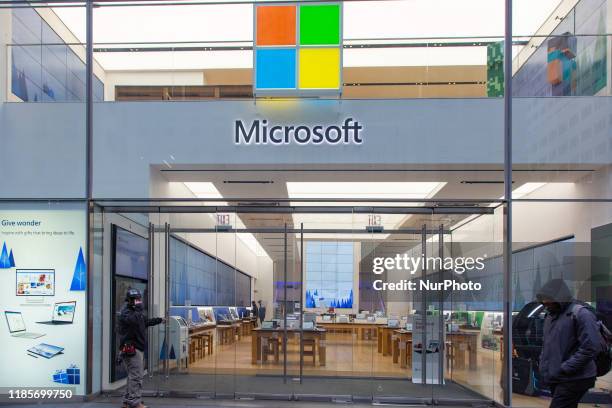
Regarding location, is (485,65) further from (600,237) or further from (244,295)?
(244,295)

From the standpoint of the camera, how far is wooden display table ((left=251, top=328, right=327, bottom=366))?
9.88 metres

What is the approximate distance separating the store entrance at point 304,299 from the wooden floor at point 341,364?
2 cm

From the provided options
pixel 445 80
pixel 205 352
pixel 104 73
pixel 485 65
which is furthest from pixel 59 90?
pixel 485 65

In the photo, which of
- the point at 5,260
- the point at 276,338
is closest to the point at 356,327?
the point at 276,338

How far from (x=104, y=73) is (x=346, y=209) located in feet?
13.7

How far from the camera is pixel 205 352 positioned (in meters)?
10.0

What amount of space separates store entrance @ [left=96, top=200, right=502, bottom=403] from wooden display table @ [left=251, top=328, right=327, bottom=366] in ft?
0.05

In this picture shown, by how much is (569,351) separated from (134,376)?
17.7 ft

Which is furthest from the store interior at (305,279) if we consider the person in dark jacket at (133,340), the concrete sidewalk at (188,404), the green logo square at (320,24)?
the green logo square at (320,24)

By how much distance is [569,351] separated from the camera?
5.32m

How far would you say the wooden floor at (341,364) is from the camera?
31.5 ft

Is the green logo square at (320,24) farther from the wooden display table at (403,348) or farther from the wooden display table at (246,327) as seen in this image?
the wooden display table at (403,348)

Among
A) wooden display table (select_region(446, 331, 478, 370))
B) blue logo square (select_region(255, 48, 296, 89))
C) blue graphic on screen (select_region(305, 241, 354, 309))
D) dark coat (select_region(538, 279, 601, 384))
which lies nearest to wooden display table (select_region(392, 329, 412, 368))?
wooden display table (select_region(446, 331, 478, 370))

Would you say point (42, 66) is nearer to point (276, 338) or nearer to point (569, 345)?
point (276, 338)
